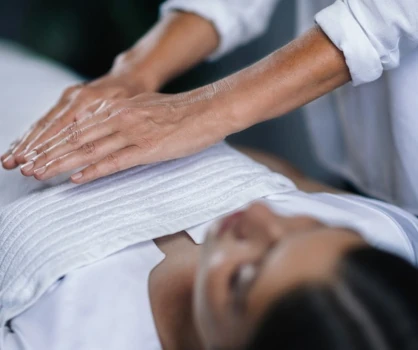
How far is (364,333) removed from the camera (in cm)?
57

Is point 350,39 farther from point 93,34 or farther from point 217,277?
point 93,34

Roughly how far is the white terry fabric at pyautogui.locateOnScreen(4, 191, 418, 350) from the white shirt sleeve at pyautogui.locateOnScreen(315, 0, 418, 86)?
0.74 feet

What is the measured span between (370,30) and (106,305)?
52 cm

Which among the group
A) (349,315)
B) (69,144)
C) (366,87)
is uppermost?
(69,144)

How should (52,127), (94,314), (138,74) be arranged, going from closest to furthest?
(94,314), (52,127), (138,74)

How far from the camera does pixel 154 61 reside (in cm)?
128

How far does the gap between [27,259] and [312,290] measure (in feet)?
1.34

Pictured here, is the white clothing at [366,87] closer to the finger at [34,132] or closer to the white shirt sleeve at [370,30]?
the white shirt sleeve at [370,30]

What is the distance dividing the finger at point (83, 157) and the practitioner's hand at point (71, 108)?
0.09 meters

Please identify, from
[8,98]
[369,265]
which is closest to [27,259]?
[369,265]

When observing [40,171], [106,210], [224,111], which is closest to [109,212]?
[106,210]

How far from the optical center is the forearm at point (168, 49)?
4.17 feet

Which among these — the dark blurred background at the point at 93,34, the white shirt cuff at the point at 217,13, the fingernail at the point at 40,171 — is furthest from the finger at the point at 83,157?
the dark blurred background at the point at 93,34

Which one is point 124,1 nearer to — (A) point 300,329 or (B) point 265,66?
(B) point 265,66
